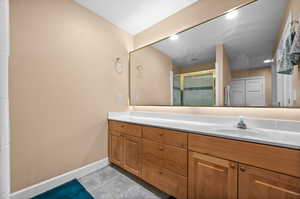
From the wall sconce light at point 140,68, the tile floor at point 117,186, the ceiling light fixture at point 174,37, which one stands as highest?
the ceiling light fixture at point 174,37

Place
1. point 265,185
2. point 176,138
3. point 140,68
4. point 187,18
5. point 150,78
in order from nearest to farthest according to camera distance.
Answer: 1. point 265,185
2. point 176,138
3. point 187,18
4. point 150,78
5. point 140,68

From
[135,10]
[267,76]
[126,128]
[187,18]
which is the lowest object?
[126,128]

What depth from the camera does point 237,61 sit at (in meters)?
1.43

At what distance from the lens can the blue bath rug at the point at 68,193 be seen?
137 cm

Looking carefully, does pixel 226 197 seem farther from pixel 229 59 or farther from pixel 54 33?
pixel 54 33

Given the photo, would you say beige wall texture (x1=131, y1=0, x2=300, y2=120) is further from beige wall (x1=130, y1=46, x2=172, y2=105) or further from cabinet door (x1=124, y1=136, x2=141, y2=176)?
cabinet door (x1=124, y1=136, x2=141, y2=176)

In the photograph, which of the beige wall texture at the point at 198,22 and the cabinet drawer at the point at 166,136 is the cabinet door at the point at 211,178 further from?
the beige wall texture at the point at 198,22

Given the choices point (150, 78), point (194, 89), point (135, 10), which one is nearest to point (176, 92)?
point (194, 89)

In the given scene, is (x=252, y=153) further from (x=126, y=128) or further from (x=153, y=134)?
(x=126, y=128)

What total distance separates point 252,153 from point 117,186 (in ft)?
4.88

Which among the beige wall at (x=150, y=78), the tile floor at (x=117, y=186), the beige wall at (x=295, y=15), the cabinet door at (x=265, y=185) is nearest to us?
the cabinet door at (x=265, y=185)

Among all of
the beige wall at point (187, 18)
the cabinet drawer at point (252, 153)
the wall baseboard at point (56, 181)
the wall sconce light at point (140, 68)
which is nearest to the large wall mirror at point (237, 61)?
the beige wall at point (187, 18)

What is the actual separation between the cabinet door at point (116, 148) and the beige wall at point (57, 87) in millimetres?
143

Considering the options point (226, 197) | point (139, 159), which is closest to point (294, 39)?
point (226, 197)
